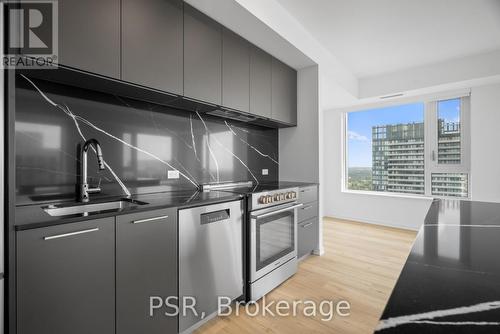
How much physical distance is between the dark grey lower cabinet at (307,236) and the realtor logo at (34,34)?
2556 millimetres

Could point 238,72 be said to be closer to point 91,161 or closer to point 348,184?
point 91,161

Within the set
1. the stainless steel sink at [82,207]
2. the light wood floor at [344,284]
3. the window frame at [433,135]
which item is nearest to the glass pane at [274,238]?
the light wood floor at [344,284]

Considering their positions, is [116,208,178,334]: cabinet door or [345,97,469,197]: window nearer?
[116,208,178,334]: cabinet door

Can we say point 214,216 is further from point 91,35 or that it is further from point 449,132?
point 449,132

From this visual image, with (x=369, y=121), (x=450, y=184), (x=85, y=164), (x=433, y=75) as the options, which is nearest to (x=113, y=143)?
(x=85, y=164)

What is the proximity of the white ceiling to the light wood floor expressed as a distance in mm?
2711

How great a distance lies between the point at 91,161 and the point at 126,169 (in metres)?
0.25

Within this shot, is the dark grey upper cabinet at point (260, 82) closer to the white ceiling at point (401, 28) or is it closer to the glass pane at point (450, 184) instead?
the white ceiling at point (401, 28)

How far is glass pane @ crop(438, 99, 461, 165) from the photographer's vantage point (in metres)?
3.93

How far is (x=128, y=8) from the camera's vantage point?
1581 millimetres

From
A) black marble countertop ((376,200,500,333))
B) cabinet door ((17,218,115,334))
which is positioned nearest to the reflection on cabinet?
cabinet door ((17,218,115,334))

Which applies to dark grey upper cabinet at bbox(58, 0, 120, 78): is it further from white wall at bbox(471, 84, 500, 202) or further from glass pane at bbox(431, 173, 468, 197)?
glass pane at bbox(431, 173, 468, 197)

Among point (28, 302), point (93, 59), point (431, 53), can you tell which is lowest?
point (28, 302)

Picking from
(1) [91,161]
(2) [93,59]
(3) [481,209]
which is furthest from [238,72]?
(3) [481,209]
